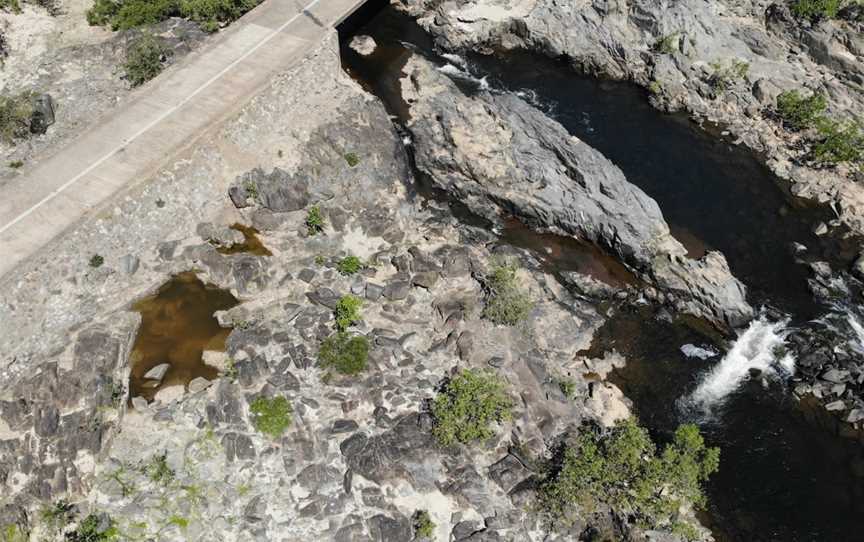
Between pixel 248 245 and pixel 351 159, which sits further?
pixel 351 159

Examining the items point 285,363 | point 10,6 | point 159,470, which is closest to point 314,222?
point 285,363

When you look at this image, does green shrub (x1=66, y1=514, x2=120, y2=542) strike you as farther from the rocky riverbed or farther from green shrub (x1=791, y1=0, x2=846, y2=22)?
green shrub (x1=791, y1=0, x2=846, y2=22)

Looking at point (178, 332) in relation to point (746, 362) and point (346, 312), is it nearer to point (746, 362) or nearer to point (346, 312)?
point (346, 312)

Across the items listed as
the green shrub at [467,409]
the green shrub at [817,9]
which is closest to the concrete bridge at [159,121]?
the green shrub at [467,409]

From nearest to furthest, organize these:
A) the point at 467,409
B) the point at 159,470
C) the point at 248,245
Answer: the point at 159,470 → the point at 467,409 → the point at 248,245

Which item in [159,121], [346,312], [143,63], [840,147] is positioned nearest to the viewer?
[346,312]

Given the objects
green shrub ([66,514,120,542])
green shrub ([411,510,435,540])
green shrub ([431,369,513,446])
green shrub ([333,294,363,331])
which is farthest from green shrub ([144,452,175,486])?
green shrub ([431,369,513,446])

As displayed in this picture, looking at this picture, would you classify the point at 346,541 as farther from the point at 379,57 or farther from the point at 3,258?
the point at 379,57

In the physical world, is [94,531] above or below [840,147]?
below
